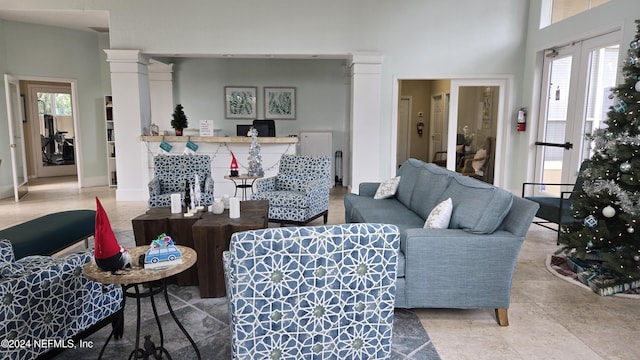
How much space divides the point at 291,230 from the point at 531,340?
6.16ft

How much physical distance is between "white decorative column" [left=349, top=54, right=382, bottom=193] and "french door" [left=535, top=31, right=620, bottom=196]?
252 cm

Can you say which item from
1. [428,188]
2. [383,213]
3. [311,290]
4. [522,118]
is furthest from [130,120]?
[522,118]

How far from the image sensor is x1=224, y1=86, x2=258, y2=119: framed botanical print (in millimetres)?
8781

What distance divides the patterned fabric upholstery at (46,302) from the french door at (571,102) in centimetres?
462

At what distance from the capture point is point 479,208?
2.87 metres

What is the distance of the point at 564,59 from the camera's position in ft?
19.4

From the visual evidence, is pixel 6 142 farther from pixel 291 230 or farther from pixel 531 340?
pixel 531 340

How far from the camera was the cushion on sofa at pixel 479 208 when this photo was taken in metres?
2.79

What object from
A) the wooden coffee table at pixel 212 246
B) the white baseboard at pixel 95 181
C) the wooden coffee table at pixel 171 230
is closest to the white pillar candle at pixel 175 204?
the wooden coffee table at pixel 171 230

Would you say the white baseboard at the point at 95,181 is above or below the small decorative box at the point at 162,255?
below

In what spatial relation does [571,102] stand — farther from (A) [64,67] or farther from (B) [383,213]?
(A) [64,67]

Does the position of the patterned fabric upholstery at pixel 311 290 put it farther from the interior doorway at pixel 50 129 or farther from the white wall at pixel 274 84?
the interior doorway at pixel 50 129

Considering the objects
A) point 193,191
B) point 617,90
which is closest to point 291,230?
point 193,191

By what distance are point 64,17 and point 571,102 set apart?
802 centimetres
